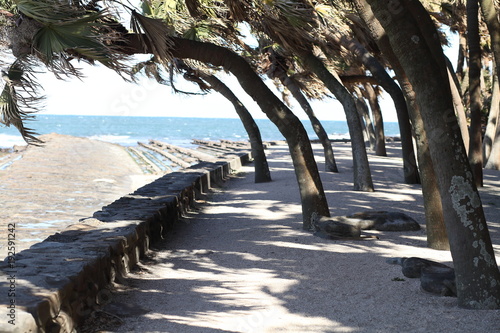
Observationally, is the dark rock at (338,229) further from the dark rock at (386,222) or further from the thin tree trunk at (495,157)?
the thin tree trunk at (495,157)

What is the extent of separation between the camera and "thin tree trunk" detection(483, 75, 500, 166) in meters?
15.3

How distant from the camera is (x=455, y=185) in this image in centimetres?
452

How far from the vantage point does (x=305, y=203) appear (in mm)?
8234

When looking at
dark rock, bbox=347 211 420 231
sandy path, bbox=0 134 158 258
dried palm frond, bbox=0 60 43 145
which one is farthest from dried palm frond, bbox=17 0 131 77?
dark rock, bbox=347 211 420 231

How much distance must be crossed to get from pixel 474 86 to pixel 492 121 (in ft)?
11.9

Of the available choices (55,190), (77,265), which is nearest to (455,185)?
(77,265)

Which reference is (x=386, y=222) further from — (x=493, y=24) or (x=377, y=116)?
(x=377, y=116)

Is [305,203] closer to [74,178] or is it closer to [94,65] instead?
[94,65]

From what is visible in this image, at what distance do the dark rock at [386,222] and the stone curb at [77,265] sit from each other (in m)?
2.78

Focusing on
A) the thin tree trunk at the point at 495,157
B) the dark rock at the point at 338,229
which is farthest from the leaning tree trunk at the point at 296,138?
the thin tree trunk at the point at 495,157

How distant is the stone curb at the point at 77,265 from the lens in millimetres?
3635

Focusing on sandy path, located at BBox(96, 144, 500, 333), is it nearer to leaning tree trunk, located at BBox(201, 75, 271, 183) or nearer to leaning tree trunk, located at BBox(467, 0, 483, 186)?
leaning tree trunk, located at BBox(467, 0, 483, 186)

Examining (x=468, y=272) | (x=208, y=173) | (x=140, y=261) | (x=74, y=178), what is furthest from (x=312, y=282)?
(x=74, y=178)

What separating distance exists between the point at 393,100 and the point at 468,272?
24.7 ft
